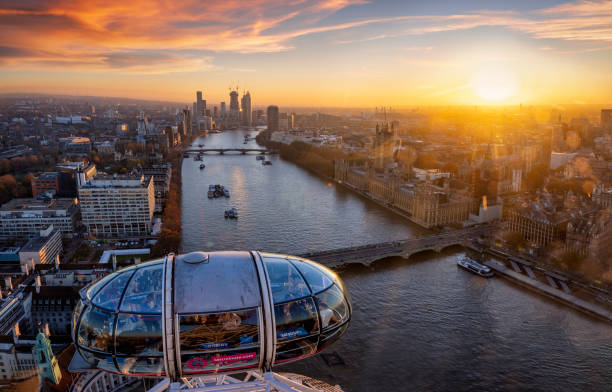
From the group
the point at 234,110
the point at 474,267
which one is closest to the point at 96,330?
the point at 474,267

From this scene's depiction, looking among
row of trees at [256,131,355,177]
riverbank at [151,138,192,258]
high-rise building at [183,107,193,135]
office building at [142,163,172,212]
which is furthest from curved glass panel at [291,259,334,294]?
high-rise building at [183,107,193,135]

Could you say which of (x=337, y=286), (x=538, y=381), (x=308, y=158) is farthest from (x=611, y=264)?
(x=308, y=158)

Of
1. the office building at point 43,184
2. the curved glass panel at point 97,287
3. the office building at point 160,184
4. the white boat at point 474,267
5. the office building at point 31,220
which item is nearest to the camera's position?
the curved glass panel at point 97,287

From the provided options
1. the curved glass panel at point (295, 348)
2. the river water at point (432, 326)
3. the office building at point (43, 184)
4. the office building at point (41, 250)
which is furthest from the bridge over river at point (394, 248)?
the office building at point (43, 184)

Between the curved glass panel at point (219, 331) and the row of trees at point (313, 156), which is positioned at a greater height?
the curved glass panel at point (219, 331)

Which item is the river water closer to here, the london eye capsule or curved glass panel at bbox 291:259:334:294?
curved glass panel at bbox 291:259:334:294

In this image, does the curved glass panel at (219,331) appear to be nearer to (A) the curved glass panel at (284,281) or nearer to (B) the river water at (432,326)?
(A) the curved glass panel at (284,281)

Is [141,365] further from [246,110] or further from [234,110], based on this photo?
[234,110]
